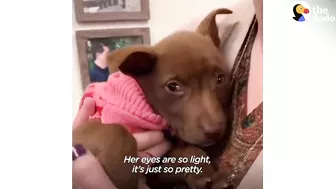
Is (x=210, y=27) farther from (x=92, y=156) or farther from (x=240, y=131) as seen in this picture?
(x=92, y=156)

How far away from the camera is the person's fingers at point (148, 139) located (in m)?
0.97

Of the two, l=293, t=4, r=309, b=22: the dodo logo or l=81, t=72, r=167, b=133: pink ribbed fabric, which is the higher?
l=293, t=4, r=309, b=22: the dodo logo

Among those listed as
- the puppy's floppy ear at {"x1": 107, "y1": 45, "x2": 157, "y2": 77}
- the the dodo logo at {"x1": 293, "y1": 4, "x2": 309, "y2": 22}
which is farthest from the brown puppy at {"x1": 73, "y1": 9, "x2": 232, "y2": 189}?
the the dodo logo at {"x1": 293, "y1": 4, "x2": 309, "y2": 22}

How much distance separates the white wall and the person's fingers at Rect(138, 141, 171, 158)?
16 cm

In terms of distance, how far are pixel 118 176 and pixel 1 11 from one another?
0.40 m

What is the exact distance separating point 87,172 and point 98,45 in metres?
0.25

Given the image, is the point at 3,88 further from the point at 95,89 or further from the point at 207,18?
the point at 207,18

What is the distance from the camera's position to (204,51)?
967 mm

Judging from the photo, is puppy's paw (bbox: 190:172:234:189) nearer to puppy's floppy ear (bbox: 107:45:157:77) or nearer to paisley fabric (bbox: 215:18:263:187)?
paisley fabric (bbox: 215:18:263:187)

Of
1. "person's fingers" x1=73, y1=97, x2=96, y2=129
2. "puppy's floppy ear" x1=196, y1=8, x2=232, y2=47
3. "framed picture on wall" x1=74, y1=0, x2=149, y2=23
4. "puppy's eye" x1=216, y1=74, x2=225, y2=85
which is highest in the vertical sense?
"framed picture on wall" x1=74, y1=0, x2=149, y2=23

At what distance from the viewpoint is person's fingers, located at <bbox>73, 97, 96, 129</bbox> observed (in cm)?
97

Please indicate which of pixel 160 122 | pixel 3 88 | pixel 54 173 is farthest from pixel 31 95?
pixel 160 122

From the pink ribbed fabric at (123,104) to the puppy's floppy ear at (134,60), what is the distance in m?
0.01

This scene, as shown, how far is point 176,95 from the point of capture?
0.97 metres
